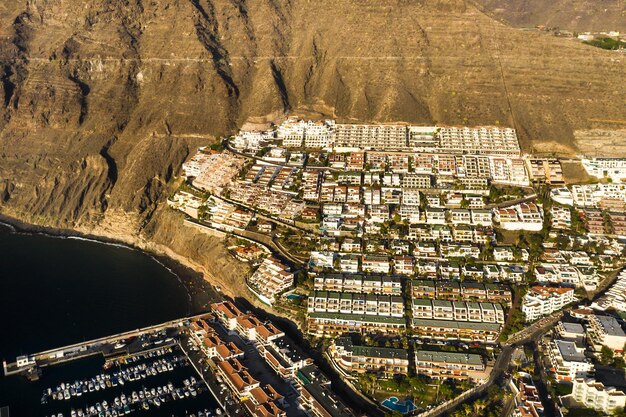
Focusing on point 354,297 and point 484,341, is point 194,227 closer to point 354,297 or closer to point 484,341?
point 354,297

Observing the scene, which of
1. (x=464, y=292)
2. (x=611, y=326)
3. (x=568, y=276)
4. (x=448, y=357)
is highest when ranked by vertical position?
(x=568, y=276)

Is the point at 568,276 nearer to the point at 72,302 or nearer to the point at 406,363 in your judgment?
the point at 406,363

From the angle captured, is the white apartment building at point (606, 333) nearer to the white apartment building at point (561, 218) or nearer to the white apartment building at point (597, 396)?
the white apartment building at point (597, 396)

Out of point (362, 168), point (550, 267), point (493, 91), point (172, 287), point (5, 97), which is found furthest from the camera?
point (5, 97)

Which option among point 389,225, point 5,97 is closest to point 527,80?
point 389,225

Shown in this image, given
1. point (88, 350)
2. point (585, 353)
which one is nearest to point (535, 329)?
point (585, 353)

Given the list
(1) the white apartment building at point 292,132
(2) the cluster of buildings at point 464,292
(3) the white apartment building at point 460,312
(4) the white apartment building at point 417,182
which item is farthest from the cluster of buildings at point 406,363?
(1) the white apartment building at point 292,132

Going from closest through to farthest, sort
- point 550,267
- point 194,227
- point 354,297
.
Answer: point 354,297 < point 550,267 < point 194,227
